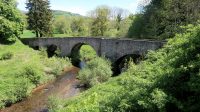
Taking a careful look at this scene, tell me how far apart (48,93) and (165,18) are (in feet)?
72.2

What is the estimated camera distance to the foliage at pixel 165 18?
44812mm

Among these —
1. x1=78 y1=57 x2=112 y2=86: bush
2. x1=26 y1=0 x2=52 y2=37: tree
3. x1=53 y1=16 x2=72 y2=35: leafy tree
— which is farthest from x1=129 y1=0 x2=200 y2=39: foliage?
x1=53 y1=16 x2=72 y2=35: leafy tree

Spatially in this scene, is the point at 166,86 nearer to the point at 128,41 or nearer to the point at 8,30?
the point at 128,41

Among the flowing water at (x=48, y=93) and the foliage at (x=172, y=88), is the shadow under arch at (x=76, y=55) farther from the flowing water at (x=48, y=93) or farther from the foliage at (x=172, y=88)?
the foliage at (x=172, y=88)

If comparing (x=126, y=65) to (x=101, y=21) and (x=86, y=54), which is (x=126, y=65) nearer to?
(x=86, y=54)

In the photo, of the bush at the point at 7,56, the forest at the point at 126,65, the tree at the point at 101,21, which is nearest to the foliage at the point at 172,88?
the forest at the point at 126,65

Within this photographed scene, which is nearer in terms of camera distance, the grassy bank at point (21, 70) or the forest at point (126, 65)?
the forest at point (126, 65)

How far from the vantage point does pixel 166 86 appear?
16.2 m

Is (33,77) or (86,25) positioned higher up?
(86,25)

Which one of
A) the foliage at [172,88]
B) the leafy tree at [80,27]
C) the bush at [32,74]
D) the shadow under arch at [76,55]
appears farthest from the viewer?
the leafy tree at [80,27]

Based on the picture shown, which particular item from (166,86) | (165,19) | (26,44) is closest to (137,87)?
(166,86)

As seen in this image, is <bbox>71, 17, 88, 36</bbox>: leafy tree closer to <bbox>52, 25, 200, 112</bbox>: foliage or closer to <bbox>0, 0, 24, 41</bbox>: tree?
<bbox>0, 0, 24, 41</bbox>: tree

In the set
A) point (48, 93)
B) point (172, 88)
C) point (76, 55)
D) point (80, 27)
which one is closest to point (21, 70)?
point (48, 93)

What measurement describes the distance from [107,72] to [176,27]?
1242cm
